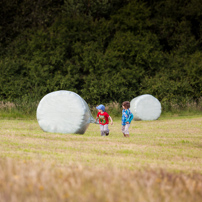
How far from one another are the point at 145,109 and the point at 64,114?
10538 mm

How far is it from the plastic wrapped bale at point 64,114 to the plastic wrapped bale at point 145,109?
9737 millimetres

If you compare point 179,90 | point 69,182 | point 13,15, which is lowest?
point 69,182

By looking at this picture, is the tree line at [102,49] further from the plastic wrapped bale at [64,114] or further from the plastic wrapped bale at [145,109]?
the plastic wrapped bale at [64,114]

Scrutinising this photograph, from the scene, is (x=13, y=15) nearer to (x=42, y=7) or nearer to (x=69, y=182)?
(x=42, y=7)

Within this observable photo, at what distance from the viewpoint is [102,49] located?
103ft

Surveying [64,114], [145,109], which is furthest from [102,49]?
[64,114]

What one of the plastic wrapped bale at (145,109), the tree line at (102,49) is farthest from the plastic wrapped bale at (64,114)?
the tree line at (102,49)

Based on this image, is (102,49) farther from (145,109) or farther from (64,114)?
(64,114)

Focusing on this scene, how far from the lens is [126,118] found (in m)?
12.3

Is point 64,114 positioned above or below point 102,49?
below

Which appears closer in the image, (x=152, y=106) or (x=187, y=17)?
(x=152, y=106)

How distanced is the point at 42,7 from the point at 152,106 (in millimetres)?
16862

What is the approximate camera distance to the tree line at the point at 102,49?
2858 centimetres

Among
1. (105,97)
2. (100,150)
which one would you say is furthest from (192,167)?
(105,97)
